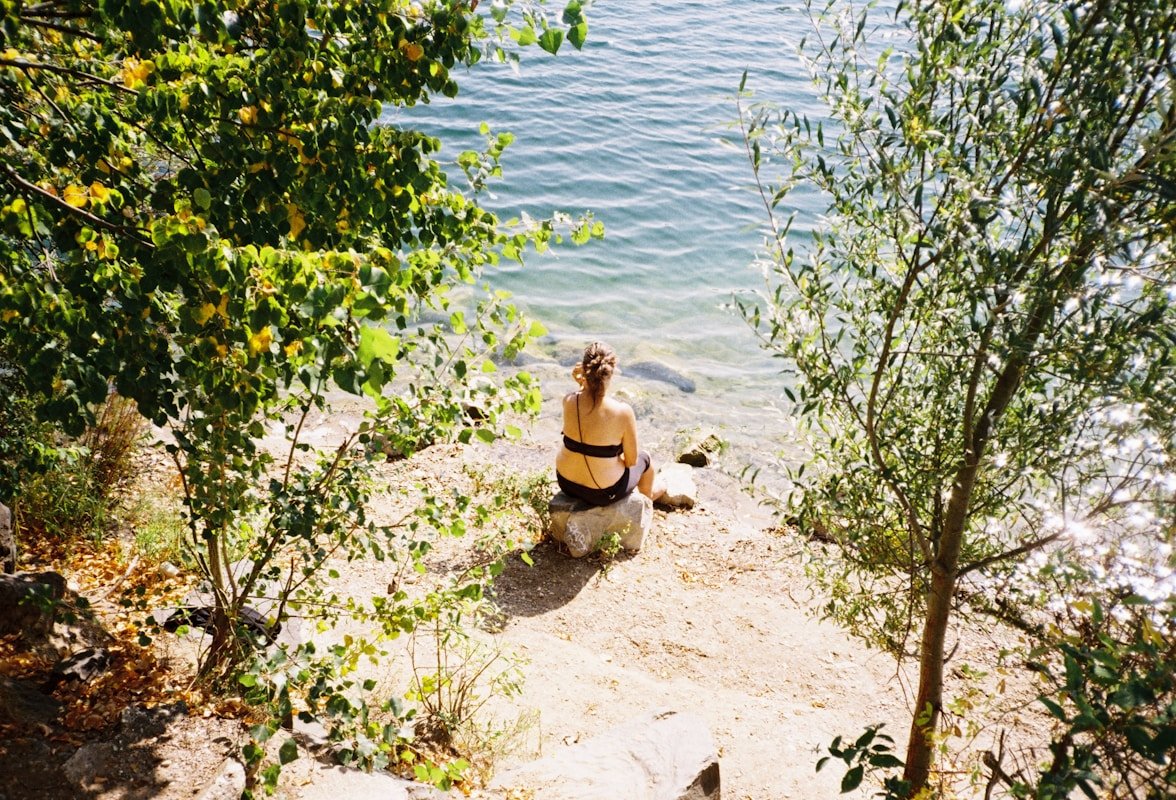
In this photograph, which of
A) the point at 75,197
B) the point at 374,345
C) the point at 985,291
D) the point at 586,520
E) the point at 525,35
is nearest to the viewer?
the point at 374,345

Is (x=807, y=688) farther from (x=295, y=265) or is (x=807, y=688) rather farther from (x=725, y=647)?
(x=295, y=265)

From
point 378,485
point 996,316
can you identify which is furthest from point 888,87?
point 378,485

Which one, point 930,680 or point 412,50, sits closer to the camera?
point 412,50

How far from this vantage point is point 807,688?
7.19m

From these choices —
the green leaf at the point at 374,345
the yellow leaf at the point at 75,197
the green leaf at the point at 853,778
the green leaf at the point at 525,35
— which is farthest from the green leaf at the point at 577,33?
the green leaf at the point at 853,778

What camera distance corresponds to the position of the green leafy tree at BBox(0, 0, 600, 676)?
9.27ft

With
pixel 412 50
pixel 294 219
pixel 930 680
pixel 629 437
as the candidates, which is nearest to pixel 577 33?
pixel 412 50

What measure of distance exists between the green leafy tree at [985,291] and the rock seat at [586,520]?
12.4 ft

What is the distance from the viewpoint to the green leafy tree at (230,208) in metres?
2.83

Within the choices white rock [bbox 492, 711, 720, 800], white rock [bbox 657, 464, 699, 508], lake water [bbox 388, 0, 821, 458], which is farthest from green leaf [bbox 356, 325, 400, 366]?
lake water [bbox 388, 0, 821, 458]

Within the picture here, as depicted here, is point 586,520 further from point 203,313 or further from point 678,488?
point 203,313

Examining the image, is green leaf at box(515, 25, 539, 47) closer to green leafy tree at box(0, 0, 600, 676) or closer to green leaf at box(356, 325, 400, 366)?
green leafy tree at box(0, 0, 600, 676)

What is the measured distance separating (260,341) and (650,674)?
5.25 metres

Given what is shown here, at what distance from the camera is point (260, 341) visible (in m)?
2.86
